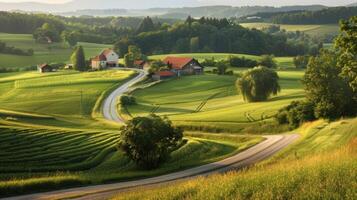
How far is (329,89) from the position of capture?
234ft

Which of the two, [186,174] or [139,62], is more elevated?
[139,62]

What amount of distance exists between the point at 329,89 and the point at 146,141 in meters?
35.1

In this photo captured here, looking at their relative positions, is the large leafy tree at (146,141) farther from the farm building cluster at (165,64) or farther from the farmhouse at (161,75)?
the farm building cluster at (165,64)

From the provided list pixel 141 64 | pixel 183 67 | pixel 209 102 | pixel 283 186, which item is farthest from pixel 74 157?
pixel 141 64

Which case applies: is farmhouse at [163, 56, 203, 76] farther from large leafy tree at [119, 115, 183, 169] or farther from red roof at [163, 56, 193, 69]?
large leafy tree at [119, 115, 183, 169]

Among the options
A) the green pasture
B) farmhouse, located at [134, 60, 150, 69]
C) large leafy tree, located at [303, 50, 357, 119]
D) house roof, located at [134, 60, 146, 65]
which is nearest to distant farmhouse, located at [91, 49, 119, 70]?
house roof, located at [134, 60, 146, 65]

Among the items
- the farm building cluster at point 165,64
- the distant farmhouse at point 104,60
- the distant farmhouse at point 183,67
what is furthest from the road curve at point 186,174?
the distant farmhouse at point 104,60

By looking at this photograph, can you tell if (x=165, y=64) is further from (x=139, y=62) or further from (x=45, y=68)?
(x=45, y=68)

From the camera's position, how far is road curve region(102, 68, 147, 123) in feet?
303

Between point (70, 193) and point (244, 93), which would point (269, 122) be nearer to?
point (244, 93)

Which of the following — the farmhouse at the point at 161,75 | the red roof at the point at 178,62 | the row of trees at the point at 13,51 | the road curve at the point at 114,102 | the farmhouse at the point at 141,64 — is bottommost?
the road curve at the point at 114,102

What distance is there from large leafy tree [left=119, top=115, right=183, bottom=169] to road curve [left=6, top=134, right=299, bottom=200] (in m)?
5.63

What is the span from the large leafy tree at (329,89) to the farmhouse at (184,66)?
7905 centimetres

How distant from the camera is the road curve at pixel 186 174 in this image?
3266cm
